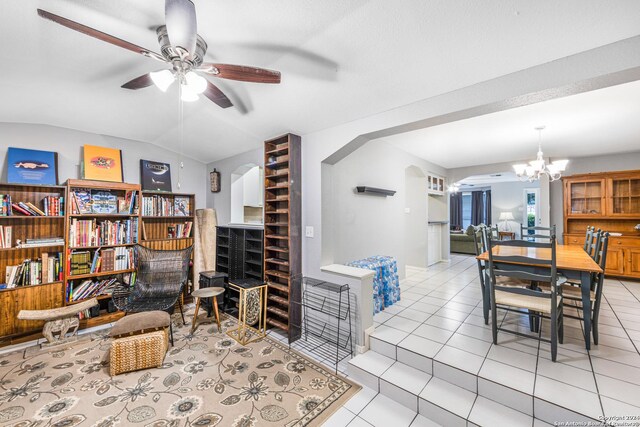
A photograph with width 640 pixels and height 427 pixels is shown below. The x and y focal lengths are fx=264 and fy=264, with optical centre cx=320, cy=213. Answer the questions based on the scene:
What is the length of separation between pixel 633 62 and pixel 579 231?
5.28 metres

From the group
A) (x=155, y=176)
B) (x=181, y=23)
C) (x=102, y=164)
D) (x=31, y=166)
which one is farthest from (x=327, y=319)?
(x=31, y=166)

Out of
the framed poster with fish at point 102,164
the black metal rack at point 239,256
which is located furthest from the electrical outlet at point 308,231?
the framed poster with fish at point 102,164

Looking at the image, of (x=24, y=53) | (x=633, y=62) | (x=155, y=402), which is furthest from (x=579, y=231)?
(x=24, y=53)

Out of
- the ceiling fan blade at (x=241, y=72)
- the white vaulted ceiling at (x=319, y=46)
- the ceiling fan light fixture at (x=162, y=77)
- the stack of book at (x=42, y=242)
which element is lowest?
the stack of book at (x=42, y=242)

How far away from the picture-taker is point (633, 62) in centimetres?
144

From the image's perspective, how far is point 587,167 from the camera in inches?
201

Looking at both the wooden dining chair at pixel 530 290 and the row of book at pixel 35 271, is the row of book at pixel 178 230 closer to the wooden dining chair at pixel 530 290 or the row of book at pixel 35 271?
the row of book at pixel 35 271

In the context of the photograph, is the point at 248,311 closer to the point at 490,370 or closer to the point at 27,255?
the point at 490,370

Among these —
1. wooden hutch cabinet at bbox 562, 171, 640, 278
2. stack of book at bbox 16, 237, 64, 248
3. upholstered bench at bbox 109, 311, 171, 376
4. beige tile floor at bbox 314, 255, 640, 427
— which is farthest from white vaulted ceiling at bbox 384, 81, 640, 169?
stack of book at bbox 16, 237, 64, 248

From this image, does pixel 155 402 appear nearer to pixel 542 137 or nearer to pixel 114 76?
pixel 114 76

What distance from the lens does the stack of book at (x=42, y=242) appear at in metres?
2.96

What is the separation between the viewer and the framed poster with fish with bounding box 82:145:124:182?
3414 millimetres

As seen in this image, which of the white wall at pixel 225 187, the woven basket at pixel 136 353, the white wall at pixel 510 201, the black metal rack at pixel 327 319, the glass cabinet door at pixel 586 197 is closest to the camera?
the woven basket at pixel 136 353

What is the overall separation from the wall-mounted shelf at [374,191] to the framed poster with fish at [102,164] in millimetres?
3337
